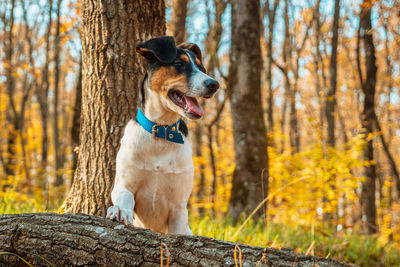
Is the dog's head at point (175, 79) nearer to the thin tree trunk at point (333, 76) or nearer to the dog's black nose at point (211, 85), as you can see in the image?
Result: the dog's black nose at point (211, 85)

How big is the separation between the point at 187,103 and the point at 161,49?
499 millimetres

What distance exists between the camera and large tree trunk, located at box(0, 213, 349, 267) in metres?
2.04

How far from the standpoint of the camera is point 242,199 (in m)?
6.71

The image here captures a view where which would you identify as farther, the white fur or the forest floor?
the forest floor

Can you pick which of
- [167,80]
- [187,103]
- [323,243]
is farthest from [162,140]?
[323,243]

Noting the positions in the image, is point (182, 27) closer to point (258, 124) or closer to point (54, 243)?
point (258, 124)

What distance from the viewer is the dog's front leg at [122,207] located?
97.7 inches

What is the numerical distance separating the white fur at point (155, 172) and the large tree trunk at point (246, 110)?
150 inches

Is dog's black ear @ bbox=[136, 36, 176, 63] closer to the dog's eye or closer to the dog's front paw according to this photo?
the dog's eye

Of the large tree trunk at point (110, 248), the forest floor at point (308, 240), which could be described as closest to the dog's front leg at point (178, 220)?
the large tree trunk at point (110, 248)

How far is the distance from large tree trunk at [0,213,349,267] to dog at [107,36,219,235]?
19.9 inches

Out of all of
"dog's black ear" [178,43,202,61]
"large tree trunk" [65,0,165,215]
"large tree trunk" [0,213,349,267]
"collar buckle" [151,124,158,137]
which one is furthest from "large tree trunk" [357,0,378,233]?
"large tree trunk" [0,213,349,267]

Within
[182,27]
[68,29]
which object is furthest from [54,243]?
[68,29]

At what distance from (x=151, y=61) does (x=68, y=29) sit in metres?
10.4
